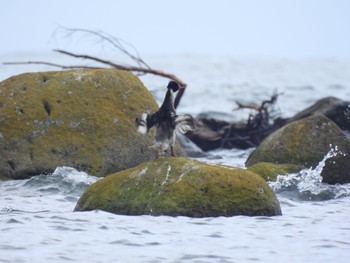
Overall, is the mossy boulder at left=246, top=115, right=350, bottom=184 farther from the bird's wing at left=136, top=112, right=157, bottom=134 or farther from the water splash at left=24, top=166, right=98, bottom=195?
the bird's wing at left=136, top=112, right=157, bottom=134

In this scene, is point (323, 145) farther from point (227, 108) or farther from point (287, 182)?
point (227, 108)

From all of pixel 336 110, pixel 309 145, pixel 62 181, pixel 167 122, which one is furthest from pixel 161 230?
pixel 336 110

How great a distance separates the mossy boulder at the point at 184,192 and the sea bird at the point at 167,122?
408 millimetres

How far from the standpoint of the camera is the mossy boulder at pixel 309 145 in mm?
13430

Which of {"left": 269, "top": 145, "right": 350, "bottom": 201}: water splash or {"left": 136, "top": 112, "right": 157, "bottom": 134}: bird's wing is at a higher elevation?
{"left": 136, "top": 112, "right": 157, "bottom": 134}: bird's wing

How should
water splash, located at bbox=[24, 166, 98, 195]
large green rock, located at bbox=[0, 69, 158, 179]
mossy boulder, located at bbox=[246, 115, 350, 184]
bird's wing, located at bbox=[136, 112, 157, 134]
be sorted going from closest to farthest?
bird's wing, located at bbox=[136, 112, 157, 134]
water splash, located at bbox=[24, 166, 98, 195]
large green rock, located at bbox=[0, 69, 158, 179]
mossy boulder, located at bbox=[246, 115, 350, 184]

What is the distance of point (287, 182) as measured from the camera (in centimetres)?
1275

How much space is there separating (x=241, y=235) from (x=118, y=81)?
574 centimetres

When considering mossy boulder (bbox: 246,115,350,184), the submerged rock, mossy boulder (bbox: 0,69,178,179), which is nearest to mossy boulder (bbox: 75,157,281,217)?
mossy boulder (bbox: 0,69,178,179)

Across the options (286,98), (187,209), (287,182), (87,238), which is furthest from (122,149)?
(286,98)

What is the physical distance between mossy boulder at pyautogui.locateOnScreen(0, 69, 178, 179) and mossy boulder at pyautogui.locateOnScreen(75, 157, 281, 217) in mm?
2711

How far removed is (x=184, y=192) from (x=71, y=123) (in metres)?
4.04

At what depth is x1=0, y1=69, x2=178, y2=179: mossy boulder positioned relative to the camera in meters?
13.0

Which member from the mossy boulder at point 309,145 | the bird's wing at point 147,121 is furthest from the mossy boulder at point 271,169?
the bird's wing at point 147,121
